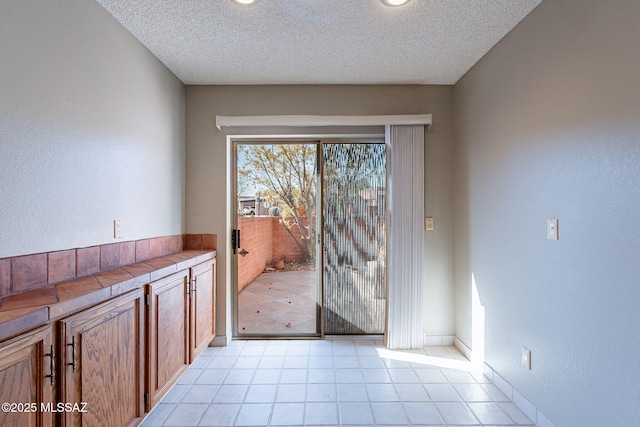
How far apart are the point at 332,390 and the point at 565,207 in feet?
6.03

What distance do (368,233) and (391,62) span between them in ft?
5.04

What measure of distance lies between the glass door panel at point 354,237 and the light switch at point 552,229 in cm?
151

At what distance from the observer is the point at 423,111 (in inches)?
119

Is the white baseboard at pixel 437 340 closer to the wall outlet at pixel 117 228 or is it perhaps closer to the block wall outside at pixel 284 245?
the block wall outside at pixel 284 245

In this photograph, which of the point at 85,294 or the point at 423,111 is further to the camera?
the point at 423,111

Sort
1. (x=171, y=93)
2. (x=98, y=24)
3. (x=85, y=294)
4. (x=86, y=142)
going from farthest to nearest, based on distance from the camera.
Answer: (x=171, y=93) < (x=98, y=24) < (x=86, y=142) < (x=85, y=294)

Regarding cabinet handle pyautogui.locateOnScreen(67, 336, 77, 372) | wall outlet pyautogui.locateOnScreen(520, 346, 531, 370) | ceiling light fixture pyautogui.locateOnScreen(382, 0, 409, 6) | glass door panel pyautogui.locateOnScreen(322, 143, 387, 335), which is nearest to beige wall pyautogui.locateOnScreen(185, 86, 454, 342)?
glass door panel pyautogui.locateOnScreen(322, 143, 387, 335)

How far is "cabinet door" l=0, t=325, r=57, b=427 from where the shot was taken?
3.29 feet

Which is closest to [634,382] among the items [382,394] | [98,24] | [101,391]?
[382,394]

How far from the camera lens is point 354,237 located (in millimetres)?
3180

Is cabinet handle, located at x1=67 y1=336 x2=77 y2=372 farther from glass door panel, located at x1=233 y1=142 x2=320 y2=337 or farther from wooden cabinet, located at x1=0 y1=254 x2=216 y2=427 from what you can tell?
glass door panel, located at x1=233 y1=142 x2=320 y2=337

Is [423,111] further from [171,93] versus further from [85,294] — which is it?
[85,294]

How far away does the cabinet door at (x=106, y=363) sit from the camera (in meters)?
1.27

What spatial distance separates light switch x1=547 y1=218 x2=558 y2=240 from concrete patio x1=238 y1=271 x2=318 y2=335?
203cm
